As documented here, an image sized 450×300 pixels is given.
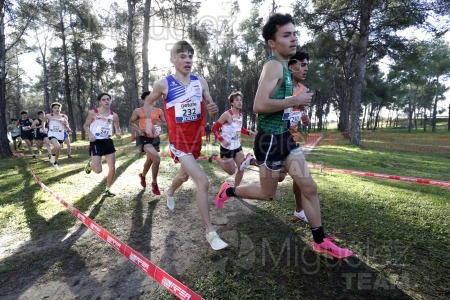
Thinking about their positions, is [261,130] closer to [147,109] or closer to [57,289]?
[147,109]

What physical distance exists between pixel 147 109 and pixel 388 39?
1780 centimetres

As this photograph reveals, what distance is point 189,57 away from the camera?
3844 mm

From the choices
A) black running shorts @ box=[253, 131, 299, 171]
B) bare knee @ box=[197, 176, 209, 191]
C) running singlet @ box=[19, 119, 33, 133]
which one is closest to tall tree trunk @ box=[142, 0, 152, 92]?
running singlet @ box=[19, 119, 33, 133]

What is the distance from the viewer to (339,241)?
3.38 m

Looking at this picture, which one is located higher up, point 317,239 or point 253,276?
point 317,239

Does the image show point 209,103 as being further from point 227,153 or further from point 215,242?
point 227,153

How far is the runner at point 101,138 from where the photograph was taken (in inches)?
246

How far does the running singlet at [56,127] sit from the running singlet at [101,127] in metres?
5.39

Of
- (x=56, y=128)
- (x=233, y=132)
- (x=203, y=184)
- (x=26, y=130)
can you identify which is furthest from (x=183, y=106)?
(x=26, y=130)

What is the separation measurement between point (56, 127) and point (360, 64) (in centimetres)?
1737

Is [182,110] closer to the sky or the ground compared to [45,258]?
closer to the sky

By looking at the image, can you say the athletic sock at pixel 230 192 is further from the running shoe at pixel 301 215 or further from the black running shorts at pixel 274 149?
the running shoe at pixel 301 215

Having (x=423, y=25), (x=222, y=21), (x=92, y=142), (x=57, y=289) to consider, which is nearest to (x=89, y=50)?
(x=222, y=21)

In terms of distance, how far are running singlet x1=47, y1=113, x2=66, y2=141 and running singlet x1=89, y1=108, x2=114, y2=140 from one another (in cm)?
539
